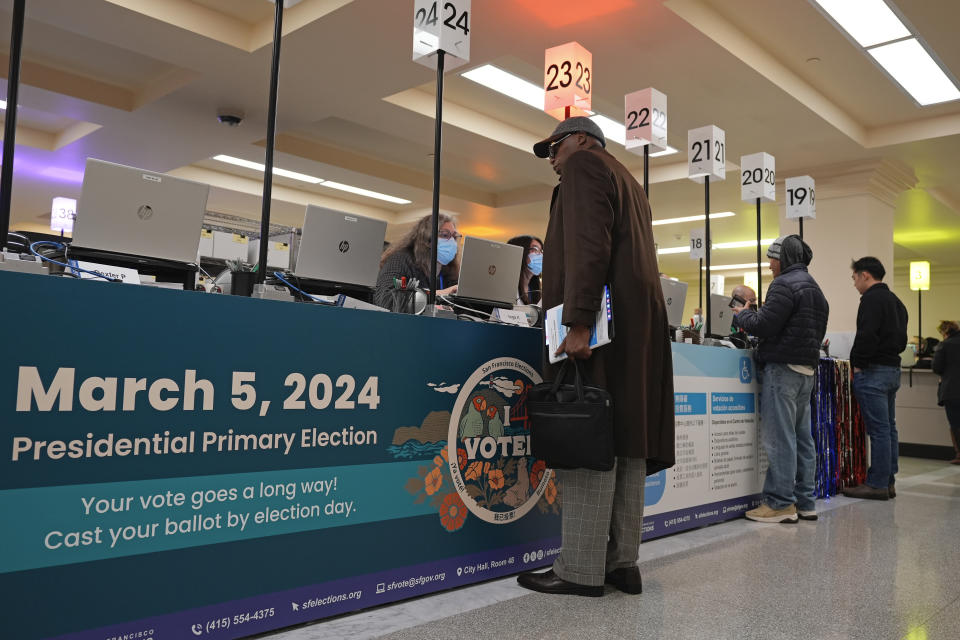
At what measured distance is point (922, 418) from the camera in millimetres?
7664

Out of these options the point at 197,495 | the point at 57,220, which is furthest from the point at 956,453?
the point at 57,220

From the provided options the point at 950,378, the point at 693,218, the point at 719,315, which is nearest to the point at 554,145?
the point at 719,315

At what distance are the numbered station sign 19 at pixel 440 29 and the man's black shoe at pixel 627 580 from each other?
193cm

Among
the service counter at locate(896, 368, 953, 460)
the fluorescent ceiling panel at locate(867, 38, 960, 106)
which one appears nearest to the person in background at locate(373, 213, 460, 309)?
the fluorescent ceiling panel at locate(867, 38, 960, 106)

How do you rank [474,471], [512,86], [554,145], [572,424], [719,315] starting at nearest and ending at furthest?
[572,424] < [474,471] < [554,145] < [719,315] < [512,86]

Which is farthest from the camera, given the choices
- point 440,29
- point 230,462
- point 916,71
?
point 916,71

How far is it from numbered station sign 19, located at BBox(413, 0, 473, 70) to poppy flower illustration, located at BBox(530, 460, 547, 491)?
5.06 feet

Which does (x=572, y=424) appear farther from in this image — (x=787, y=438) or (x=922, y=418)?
(x=922, y=418)

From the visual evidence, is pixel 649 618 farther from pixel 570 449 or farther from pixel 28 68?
pixel 28 68

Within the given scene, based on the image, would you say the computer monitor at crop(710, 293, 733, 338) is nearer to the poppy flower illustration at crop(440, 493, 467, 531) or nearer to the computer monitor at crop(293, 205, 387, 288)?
the computer monitor at crop(293, 205, 387, 288)

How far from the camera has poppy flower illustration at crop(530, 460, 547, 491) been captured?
2549 millimetres

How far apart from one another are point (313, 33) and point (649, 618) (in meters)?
4.59

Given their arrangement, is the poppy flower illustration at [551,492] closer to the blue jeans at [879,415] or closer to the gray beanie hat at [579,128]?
the gray beanie hat at [579,128]

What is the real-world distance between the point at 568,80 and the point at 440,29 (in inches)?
63.4
